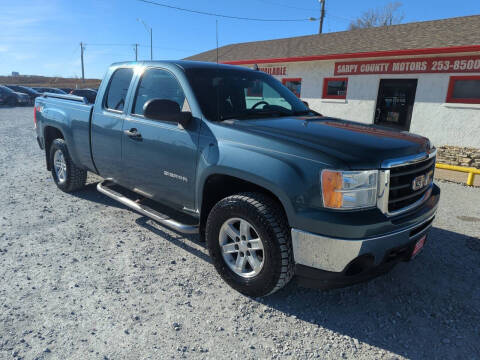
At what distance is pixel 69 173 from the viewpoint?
5.27m

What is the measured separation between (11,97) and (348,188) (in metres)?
33.0

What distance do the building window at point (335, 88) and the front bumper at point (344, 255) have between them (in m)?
11.5

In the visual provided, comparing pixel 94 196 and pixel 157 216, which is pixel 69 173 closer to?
pixel 94 196

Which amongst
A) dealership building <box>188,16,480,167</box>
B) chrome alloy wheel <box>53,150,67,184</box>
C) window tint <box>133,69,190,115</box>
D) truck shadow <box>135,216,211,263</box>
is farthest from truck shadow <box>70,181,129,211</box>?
dealership building <box>188,16,480,167</box>

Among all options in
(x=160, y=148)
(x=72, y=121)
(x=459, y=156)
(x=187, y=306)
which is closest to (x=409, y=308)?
(x=187, y=306)

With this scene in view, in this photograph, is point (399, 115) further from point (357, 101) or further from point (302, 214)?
point (302, 214)

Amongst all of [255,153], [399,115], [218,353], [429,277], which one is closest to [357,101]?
[399,115]

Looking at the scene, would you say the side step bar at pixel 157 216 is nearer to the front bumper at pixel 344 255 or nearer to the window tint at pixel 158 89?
the window tint at pixel 158 89

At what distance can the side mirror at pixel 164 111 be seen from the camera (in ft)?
10.00

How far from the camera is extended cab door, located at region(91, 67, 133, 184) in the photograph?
4016 mm

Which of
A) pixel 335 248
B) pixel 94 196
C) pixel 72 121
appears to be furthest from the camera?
pixel 94 196

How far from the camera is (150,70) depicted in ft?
12.5

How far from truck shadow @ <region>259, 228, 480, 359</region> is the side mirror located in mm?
1756

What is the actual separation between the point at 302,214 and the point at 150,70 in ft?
8.09
